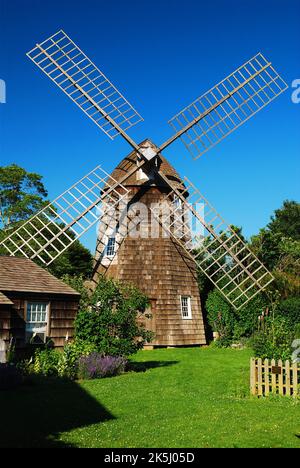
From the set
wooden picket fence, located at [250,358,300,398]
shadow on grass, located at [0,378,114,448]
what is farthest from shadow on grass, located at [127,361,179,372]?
wooden picket fence, located at [250,358,300,398]

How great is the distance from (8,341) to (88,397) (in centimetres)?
485

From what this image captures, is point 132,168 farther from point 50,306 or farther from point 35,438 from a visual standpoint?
point 35,438

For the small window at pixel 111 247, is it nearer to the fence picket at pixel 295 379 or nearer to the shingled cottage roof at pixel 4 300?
the shingled cottage roof at pixel 4 300

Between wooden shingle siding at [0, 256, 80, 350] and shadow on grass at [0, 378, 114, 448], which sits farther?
wooden shingle siding at [0, 256, 80, 350]

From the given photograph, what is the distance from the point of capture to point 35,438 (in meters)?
7.51

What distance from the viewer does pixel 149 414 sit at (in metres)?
9.48

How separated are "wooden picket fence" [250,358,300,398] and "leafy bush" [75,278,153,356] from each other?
5.38 metres

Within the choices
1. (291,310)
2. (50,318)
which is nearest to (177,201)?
(291,310)

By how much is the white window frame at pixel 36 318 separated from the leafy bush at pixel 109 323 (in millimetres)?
1454

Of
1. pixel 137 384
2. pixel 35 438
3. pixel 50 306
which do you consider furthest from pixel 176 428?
pixel 50 306

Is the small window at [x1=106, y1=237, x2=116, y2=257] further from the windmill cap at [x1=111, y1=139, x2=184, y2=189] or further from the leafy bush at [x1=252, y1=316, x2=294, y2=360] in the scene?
the leafy bush at [x1=252, y1=316, x2=294, y2=360]

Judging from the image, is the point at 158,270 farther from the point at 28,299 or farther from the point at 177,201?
the point at 28,299

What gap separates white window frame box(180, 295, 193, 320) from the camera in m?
23.3

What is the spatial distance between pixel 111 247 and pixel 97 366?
33.0 feet
